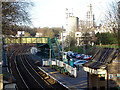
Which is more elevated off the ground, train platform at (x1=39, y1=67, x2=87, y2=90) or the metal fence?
the metal fence

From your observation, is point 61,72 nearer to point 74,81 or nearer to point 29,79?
point 29,79

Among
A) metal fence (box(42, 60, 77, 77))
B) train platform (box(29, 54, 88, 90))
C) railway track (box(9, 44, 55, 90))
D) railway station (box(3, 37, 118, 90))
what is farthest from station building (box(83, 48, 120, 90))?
metal fence (box(42, 60, 77, 77))

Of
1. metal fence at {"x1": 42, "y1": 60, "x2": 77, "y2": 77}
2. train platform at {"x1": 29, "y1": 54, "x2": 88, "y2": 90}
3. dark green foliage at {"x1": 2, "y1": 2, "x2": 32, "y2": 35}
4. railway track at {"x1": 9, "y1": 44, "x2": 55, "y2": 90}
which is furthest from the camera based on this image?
metal fence at {"x1": 42, "y1": 60, "x2": 77, "y2": 77}

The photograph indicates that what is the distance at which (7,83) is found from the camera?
5531mm

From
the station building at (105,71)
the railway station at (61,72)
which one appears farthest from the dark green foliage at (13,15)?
the station building at (105,71)

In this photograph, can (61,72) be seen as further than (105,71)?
Yes

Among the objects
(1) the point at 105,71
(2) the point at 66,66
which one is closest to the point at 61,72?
(2) the point at 66,66

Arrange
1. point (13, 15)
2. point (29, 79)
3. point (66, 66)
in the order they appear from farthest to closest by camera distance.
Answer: point (66, 66) → point (29, 79) → point (13, 15)

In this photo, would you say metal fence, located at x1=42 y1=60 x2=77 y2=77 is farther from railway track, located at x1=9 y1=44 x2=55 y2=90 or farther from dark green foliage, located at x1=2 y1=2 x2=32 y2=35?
dark green foliage, located at x1=2 y1=2 x2=32 y2=35

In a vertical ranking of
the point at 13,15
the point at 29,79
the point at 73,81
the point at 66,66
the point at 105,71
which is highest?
the point at 13,15

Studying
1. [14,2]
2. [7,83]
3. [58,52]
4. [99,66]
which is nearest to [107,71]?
[99,66]

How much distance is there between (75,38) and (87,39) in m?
4.91

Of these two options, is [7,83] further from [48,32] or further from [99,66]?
[48,32]

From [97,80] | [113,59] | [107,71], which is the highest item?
[113,59]
